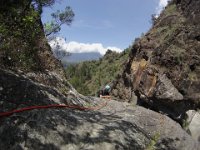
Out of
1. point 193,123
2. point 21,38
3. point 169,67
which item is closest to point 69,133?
point 21,38

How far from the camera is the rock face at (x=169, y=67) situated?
76.4ft

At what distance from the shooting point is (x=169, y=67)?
2491 centimetres

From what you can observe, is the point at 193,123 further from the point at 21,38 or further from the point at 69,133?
the point at 69,133

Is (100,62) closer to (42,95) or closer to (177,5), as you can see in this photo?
(177,5)

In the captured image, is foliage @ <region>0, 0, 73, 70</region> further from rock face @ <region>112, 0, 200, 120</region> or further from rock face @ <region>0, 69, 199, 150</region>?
rock face @ <region>112, 0, 200, 120</region>

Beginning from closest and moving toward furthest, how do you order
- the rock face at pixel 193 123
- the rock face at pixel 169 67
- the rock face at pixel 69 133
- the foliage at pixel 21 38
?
the rock face at pixel 69 133, the foliage at pixel 21 38, the rock face at pixel 193 123, the rock face at pixel 169 67

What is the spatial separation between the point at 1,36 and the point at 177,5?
21.5 meters

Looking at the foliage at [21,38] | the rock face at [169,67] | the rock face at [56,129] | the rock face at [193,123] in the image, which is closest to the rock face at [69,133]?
the rock face at [56,129]

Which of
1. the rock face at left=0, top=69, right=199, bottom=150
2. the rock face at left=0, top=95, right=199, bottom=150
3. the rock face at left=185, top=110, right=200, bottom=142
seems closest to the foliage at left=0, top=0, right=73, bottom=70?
the rock face at left=0, top=69, right=199, bottom=150

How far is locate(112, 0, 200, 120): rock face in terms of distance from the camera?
23.3 m

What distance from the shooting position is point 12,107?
988 centimetres

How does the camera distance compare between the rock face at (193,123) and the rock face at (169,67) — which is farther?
the rock face at (169,67)

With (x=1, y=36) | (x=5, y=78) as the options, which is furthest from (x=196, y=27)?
(x=5, y=78)

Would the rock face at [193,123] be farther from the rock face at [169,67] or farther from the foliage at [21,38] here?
the foliage at [21,38]
